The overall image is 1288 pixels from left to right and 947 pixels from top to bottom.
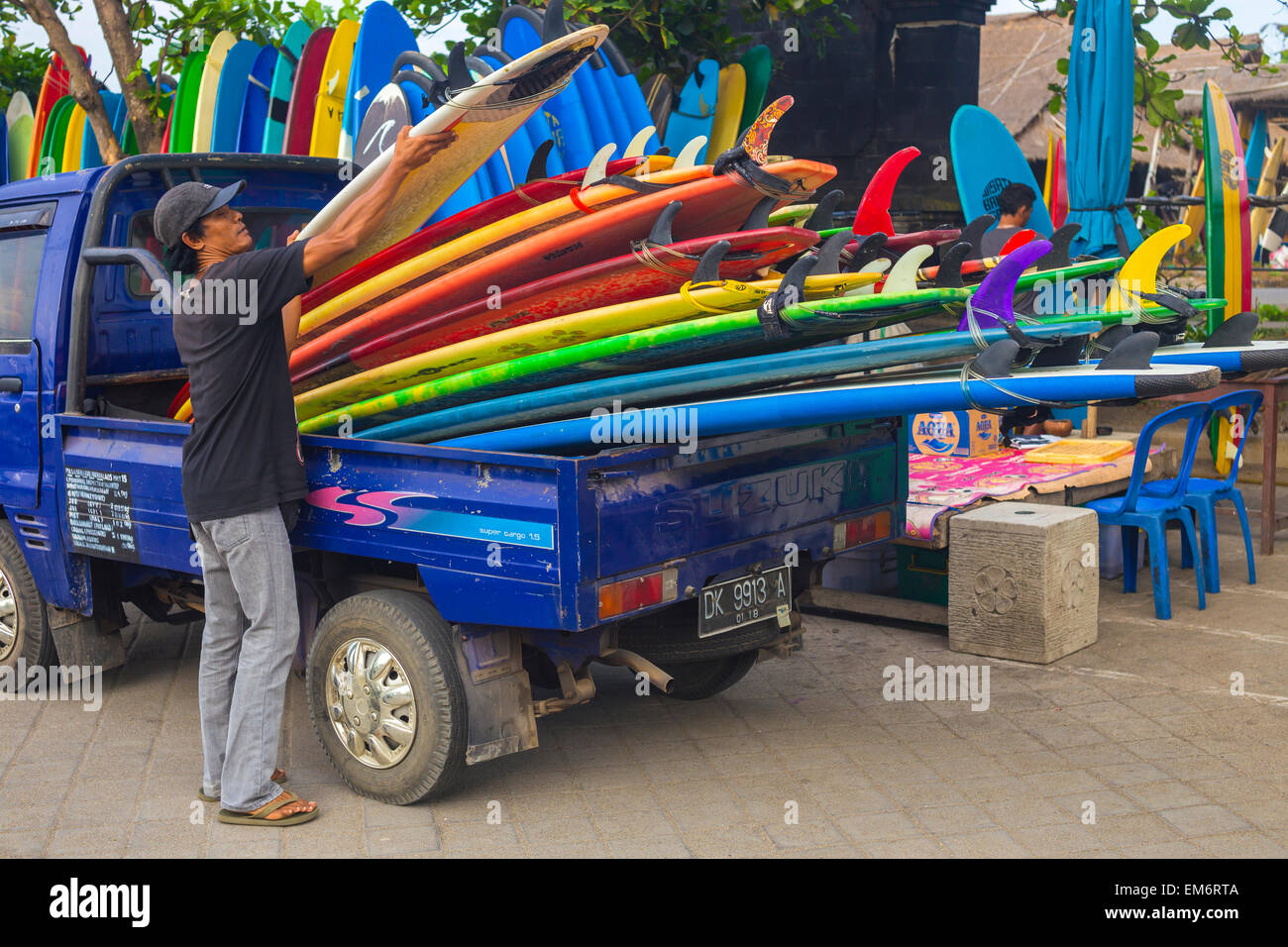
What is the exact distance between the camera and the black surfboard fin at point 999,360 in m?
3.65

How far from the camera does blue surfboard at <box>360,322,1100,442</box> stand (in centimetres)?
396

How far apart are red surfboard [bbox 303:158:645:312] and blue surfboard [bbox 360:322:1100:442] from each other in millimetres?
853

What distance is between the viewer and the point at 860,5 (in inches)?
421

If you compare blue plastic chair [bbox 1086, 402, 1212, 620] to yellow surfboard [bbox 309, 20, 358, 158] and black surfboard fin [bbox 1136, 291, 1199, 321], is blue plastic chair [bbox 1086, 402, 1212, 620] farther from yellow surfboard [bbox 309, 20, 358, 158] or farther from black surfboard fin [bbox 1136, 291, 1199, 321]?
yellow surfboard [bbox 309, 20, 358, 158]

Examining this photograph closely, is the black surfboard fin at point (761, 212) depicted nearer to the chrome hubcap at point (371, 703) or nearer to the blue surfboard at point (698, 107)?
the chrome hubcap at point (371, 703)

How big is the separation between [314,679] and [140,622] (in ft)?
9.43

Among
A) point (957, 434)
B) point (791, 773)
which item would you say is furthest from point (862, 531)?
point (957, 434)

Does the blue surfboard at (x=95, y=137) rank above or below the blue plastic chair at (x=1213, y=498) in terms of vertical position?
above

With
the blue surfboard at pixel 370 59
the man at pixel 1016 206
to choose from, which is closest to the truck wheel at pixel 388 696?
the blue surfboard at pixel 370 59

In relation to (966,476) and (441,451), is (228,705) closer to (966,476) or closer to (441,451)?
(441,451)

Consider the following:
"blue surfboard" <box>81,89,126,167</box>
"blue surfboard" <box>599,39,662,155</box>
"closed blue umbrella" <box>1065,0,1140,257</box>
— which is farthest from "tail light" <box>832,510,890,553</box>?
"blue surfboard" <box>81,89,126,167</box>

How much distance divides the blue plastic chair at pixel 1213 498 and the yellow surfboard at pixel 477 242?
3.73 metres

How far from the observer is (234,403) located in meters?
4.07

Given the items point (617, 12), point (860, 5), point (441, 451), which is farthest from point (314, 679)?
point (860, 5)
